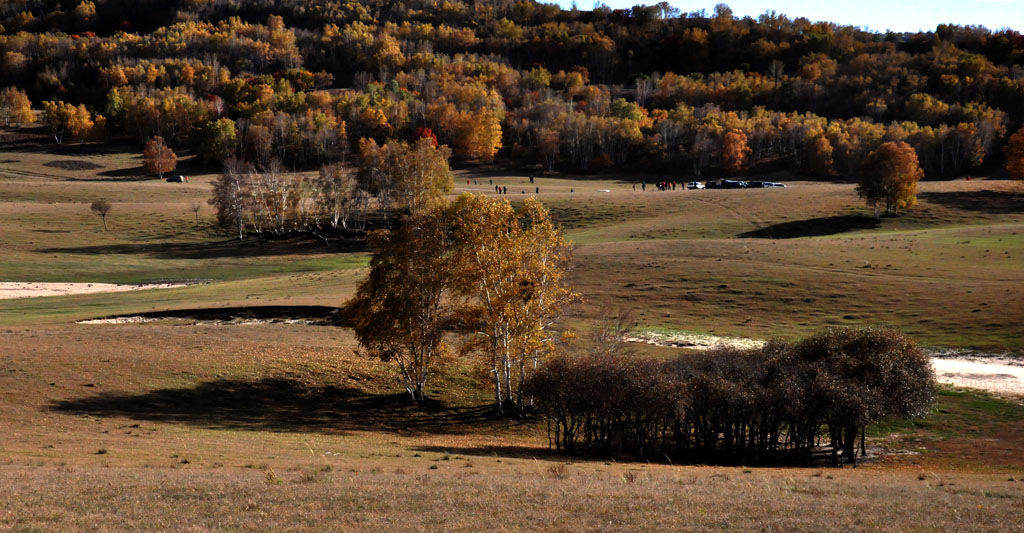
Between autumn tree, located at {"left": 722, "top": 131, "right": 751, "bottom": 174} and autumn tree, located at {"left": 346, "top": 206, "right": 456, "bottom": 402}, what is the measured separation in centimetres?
14947

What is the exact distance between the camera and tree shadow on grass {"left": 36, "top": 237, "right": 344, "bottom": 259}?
110688mm

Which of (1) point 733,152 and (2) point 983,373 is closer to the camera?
(2) point 983,373

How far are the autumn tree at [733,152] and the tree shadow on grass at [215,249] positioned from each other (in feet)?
340

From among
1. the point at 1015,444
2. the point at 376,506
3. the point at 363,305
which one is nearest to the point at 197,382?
the point at 363,305

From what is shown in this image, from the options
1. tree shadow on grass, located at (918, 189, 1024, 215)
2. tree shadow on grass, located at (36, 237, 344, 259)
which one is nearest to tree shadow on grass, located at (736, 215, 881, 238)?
tree shadow on grass, located at (918, 189, 1024, 215)

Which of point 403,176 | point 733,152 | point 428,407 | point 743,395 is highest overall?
point 733,152

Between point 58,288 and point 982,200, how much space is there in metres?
127

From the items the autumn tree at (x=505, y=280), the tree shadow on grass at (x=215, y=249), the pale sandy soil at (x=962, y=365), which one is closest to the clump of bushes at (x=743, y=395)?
the autumn tree at (x=505, y=280)

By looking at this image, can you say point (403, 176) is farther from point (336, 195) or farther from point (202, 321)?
point (202, 321)

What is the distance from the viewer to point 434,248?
163ft

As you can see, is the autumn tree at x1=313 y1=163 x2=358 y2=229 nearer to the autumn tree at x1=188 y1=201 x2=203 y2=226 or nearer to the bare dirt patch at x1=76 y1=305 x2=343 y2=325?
the autumn tree at x1=188 y1=201 x2=203 y2=226

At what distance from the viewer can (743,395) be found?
38250mm

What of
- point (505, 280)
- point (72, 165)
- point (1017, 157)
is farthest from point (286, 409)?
point (72, 165)

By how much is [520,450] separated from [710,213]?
293 feet
